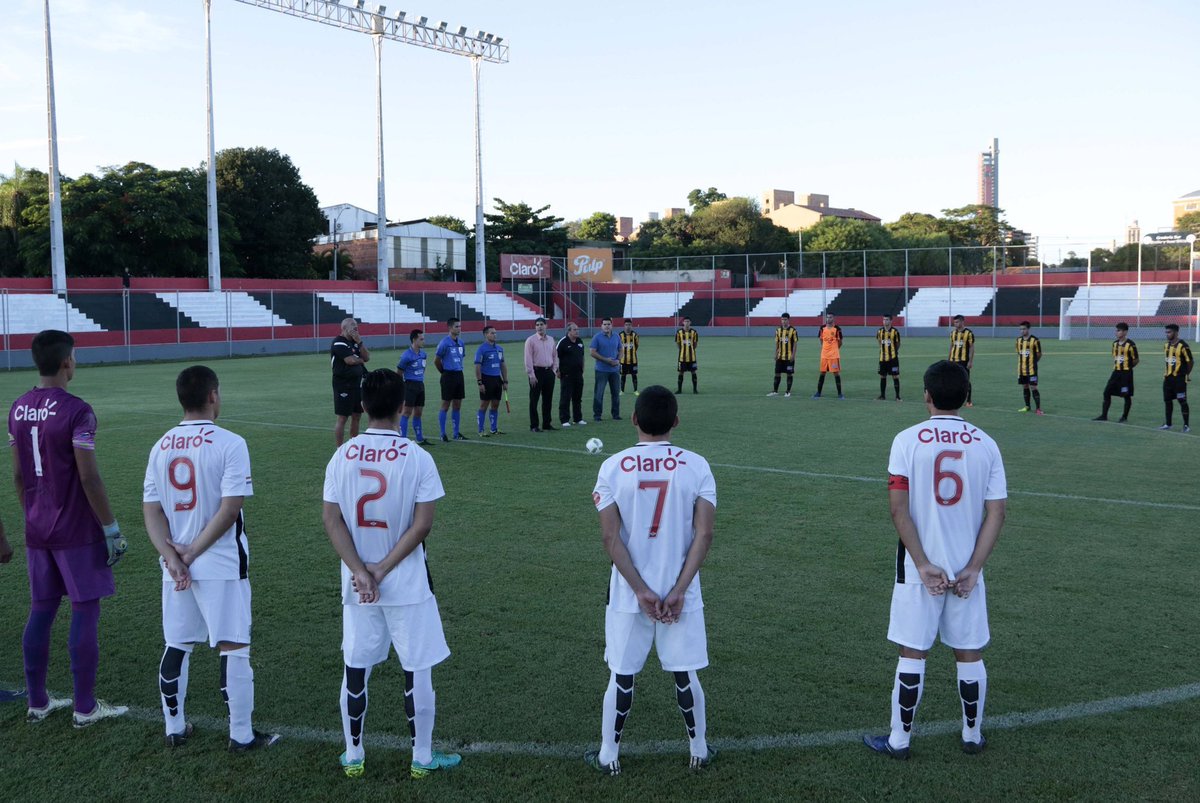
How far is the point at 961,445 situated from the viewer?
13.2ft

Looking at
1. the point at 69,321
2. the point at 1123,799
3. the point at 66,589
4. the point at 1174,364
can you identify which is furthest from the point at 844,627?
the point at 69,321

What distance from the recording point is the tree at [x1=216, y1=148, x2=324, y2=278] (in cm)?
5478

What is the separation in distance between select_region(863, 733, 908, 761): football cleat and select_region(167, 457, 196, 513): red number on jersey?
338 centimetres

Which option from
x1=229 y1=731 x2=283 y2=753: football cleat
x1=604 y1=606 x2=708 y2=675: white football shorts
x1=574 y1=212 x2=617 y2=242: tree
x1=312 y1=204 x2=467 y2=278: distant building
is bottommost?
x1=229 y1=731 x2=283 y2=753: football cleat

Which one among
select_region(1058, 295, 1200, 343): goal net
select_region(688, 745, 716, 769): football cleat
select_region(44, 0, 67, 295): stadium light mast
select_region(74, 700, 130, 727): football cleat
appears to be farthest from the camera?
select_region(1058, 295, 1200, 343): goal net

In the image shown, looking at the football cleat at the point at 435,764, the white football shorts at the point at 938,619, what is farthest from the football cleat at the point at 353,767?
the white football shorts at the point at 938,619

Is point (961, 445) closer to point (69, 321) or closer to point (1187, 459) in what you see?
point (1187, 459)

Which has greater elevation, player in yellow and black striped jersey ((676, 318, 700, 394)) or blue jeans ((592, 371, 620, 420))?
player in yellow and black striped jersey ((676, 318, 700, 394))

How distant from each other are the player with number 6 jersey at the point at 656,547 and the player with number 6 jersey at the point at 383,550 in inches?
31.1

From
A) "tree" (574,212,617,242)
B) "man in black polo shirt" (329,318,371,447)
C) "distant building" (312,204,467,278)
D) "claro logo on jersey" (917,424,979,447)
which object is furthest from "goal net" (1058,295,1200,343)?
"tree" (574,212,617,242)

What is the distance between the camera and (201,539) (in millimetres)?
4117

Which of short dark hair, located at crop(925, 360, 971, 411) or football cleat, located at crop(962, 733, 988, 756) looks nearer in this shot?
short dark hair, located at crop(925, 360, 971, 411)

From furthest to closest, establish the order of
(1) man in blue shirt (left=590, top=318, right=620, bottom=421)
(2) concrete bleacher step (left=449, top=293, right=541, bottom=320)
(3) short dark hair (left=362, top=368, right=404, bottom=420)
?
(2) concrete bleacher step (left=449, top=293, right=541, bottom=320)
(1) man in blue shirt (left=590, top=318, right=620, bottom=421)
(3) short dark hair (left=362, top=368, right=404, bottom=420)

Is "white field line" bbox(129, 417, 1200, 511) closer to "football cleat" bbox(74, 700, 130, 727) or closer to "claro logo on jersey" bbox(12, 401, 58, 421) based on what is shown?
"football cleat" bbox(74, 700, 130, 727)
